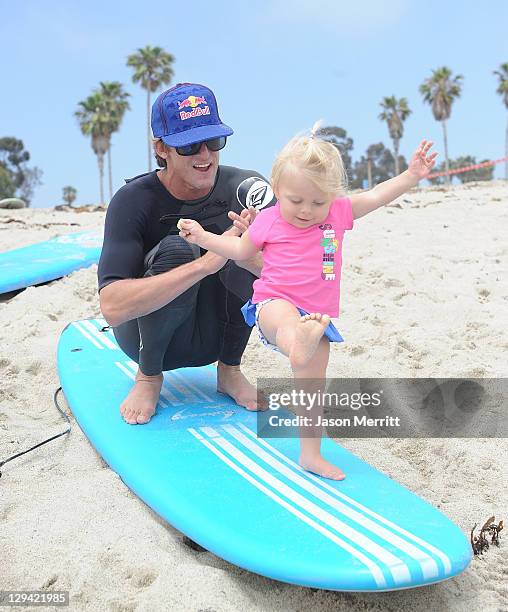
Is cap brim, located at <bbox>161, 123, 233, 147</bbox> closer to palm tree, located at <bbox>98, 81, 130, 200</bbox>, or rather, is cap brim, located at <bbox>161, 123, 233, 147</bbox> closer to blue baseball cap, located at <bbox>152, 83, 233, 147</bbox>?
blue baseball cap, located at <bbox>152, 83, 233, 147</bbox>

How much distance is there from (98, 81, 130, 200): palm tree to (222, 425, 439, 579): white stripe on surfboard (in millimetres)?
34189

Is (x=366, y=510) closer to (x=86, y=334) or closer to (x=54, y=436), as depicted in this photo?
(x=54, y=436)

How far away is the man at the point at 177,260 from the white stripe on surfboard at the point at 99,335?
0.82 meters

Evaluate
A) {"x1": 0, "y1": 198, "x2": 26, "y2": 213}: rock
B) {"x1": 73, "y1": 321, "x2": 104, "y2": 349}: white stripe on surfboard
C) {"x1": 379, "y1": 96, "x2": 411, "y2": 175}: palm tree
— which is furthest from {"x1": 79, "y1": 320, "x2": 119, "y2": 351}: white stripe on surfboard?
{"x1": 379, "y1": 96, "x2": 411, "y2": 175}: palm tree

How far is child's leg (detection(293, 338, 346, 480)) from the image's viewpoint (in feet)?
7.06

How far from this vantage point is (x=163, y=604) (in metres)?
1.71

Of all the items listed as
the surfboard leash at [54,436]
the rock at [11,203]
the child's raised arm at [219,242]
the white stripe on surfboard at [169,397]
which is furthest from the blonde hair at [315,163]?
the rock at [11,203]

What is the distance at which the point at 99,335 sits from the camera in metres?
3.96

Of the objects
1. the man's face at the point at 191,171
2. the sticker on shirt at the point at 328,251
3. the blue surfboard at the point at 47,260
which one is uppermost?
the man's face at the point at 191,171

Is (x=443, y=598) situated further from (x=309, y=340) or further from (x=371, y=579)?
(x=309, y=340)

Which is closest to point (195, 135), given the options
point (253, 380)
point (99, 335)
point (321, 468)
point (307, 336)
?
point (307, 336)

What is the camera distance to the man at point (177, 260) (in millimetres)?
2508

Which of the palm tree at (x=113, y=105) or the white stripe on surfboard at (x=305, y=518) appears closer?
the white stripe on surfboard at (x=305, y=518)

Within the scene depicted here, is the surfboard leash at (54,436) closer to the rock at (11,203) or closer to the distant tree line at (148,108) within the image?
the rock at (11,203)
